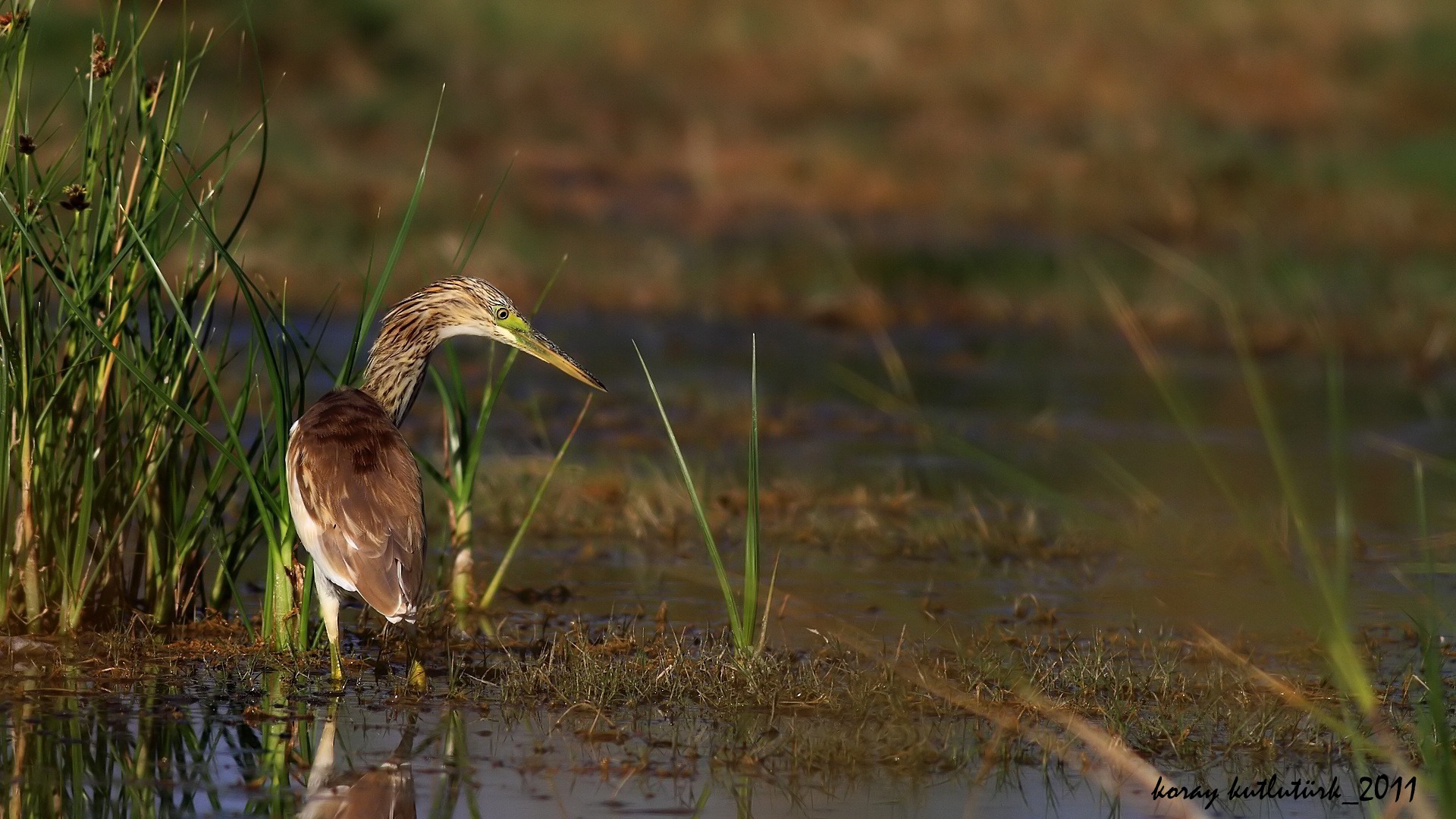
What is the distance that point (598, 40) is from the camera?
91.6 ft

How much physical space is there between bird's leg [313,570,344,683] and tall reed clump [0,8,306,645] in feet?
0.90

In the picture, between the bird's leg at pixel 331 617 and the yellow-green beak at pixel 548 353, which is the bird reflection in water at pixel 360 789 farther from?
the yellow-green beak at pixel 548 353

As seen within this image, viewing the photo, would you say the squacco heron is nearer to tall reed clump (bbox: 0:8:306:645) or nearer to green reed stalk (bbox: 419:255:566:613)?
tall reed clump (bbox: 0:8:306:645)

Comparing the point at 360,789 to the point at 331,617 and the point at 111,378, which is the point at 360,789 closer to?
the point at 331,617

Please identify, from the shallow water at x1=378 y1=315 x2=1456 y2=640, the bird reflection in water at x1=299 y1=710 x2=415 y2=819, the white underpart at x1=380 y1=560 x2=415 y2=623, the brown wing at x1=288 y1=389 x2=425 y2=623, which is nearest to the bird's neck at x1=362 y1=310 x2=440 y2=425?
the brown wing at x1=288 y1=389 x2=425 y2=623

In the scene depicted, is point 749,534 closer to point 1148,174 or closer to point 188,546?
point 188,546

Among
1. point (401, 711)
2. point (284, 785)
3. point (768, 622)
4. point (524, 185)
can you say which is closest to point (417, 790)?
point (284, 785)

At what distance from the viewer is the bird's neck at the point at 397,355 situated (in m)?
6.29

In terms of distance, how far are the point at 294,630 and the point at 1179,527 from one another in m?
4.48

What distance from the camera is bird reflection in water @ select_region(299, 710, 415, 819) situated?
177 inches

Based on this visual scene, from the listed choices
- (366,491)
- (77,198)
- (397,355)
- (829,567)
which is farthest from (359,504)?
(829,567)

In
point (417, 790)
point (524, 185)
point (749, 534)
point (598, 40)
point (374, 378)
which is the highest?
point (598, 40)

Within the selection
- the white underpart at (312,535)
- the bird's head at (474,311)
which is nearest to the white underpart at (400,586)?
the white underpart at (312,535)

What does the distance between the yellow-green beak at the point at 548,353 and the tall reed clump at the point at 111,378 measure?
2.51 ft
